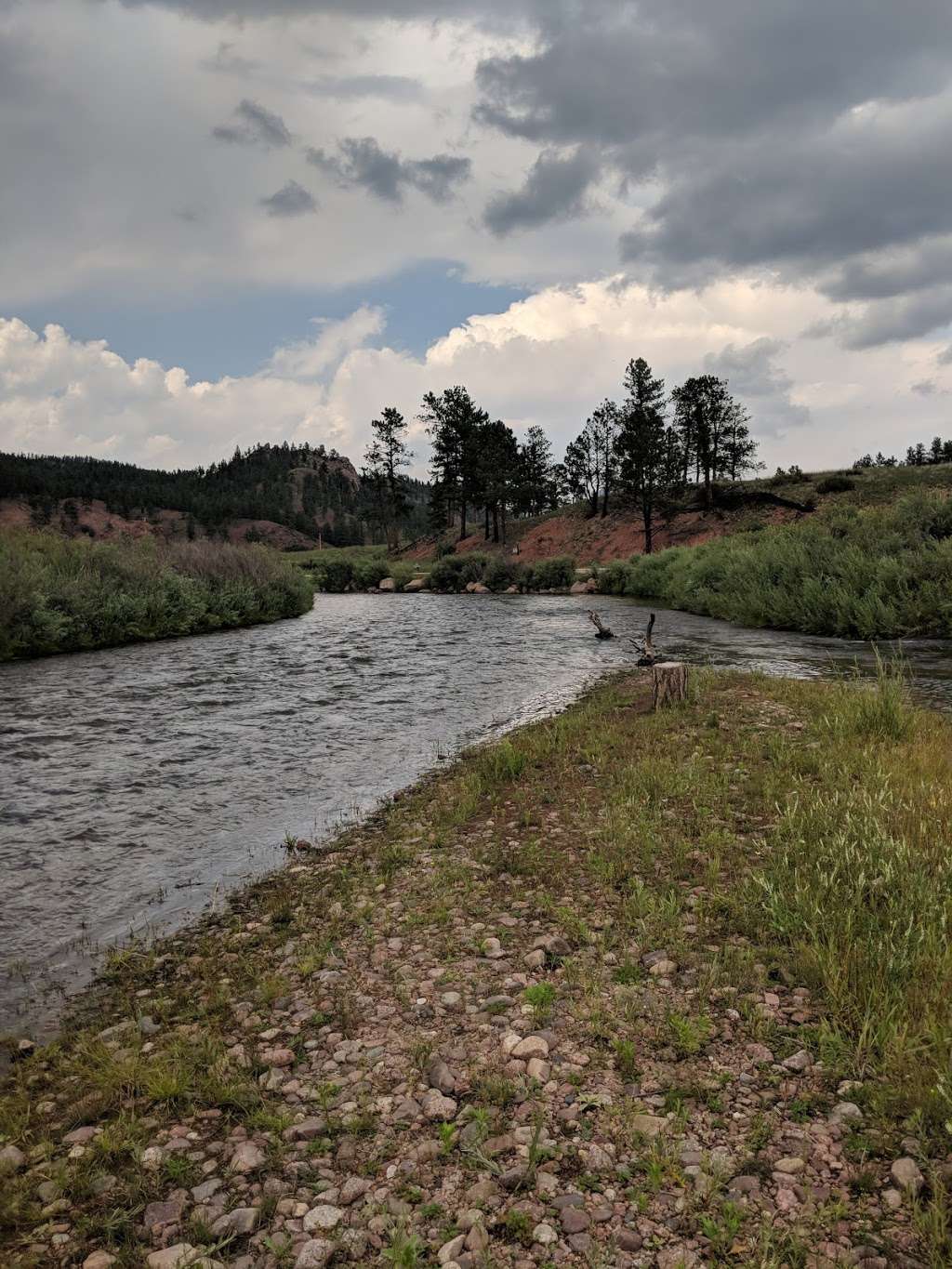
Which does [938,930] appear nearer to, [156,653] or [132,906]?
[132,906]

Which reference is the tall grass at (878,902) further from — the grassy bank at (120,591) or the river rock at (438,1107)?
the grassy bank at (120,591)

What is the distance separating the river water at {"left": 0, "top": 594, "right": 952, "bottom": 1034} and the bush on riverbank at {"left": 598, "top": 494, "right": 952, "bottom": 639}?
1.43 metres

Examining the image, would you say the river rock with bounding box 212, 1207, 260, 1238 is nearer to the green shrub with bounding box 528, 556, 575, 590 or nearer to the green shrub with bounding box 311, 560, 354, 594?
the green shrub with bounding box 528, 556, 575, 590

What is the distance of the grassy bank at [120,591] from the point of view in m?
21.9

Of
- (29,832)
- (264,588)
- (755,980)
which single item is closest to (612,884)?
(755,980)

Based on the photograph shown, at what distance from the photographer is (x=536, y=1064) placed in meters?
4.03

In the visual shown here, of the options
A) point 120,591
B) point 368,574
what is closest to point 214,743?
point 120,591

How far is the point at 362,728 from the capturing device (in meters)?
13.6

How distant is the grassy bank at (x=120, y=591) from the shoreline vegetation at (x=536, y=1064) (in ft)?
62.2

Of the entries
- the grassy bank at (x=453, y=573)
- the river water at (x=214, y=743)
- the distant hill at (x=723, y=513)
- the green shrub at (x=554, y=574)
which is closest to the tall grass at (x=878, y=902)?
the river water at (x=214, y=743)

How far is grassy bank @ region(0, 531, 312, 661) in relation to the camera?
71.8 ft

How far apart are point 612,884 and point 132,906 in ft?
15.5

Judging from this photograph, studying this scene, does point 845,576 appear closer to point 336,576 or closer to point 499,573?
point 499,573

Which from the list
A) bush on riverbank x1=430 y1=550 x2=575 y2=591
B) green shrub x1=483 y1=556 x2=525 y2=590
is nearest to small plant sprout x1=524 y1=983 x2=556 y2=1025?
bush on riverbank x1=430 y1=550 x2=575 y2=591
